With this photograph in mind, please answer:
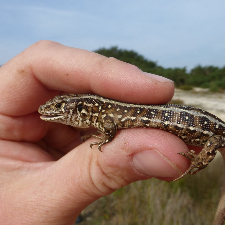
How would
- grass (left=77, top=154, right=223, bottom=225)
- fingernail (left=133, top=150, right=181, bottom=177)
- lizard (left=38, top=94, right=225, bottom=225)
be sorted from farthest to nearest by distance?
grass (left=77, top=154, right=223, bottom=225) < lizard (left=38, top=94, right=225, bottom=225) < fingernail (left=133, top=150, right=181, bottom=177)

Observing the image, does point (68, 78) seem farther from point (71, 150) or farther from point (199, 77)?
point (199, 77)

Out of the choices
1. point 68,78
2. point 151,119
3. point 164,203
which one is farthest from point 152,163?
point 164,203

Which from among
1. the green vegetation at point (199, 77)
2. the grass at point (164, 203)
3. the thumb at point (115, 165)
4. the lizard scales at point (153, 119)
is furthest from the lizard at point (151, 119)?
the green vegetation at point (199, 77)

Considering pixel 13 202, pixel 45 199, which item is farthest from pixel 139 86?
pixel 13 202

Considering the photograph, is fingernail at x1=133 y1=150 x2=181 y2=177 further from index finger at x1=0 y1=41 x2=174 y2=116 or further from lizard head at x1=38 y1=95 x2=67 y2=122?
lizard head at x1=38 y1=95 x2=67 y2=122

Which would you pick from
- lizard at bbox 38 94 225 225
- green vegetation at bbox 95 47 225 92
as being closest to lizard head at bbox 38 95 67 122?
lizard at bbox 38 94 225 225

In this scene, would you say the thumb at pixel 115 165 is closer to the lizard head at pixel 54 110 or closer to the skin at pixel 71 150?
the skin at pixel 71 150
